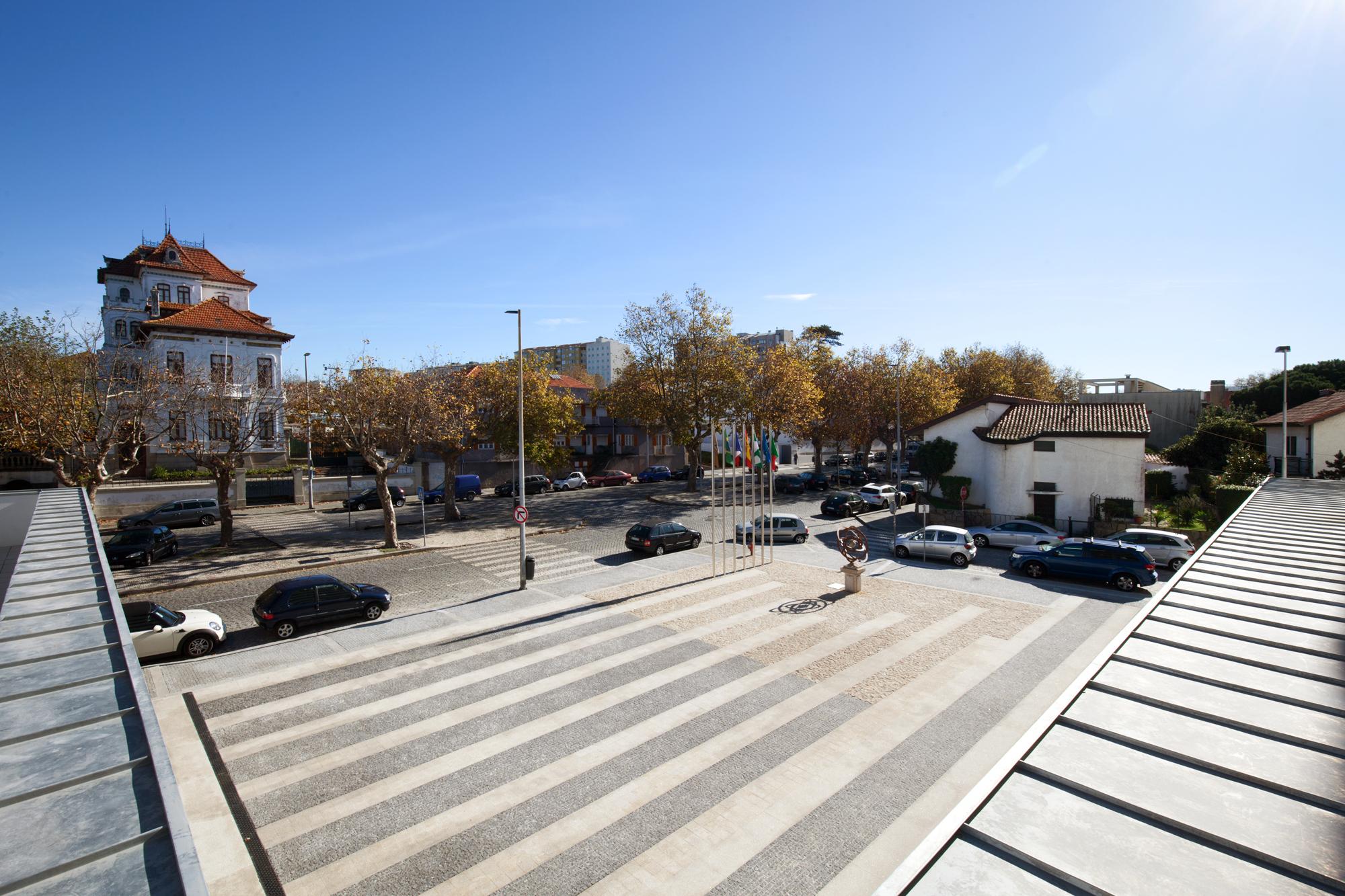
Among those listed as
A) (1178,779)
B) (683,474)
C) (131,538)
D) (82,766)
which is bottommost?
(131,538)

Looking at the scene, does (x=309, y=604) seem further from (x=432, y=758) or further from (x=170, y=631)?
(x=432, y=758)

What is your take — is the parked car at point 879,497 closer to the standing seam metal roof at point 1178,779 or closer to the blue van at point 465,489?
the blue van at point 465,489

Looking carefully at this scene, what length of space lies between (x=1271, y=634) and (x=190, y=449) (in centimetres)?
2974

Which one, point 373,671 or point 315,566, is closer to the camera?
point 373,671

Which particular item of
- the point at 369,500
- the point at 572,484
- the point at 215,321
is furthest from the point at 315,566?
the point at 215,321

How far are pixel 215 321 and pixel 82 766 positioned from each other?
44623mm

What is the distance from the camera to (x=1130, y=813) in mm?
4301

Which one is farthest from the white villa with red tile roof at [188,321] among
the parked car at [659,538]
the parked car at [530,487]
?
the parked car at [659,538]

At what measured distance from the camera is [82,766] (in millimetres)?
3859

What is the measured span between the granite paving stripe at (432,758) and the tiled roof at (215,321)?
38872mm

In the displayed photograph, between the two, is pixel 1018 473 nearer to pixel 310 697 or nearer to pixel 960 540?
pixel 960 540

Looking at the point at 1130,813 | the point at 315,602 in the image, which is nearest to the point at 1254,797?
the point at 1130,813

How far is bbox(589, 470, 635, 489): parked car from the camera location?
165 ft

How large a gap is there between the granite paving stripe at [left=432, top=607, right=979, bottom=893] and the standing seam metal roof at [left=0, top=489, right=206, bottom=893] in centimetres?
430
